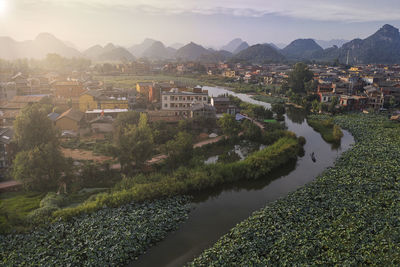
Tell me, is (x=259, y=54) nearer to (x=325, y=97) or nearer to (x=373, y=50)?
(x=373, y=50)

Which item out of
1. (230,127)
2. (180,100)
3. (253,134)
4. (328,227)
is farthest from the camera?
(180,100)

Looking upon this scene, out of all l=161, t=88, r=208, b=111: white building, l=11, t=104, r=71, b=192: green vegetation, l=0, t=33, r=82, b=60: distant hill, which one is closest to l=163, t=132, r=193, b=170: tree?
l=11, t=104, r=71, b=192: green vegetation

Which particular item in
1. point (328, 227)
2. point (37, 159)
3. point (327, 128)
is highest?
point (37, 159)

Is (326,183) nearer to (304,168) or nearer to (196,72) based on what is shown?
(304,168)

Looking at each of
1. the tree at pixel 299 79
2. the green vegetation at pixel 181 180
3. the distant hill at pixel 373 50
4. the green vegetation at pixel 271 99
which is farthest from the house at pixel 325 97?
the distant hill at pixel 373 50

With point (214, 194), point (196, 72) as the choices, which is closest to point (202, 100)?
point (214, 194)

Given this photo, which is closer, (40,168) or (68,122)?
(40,168)

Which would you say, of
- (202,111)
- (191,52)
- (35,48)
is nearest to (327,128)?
(202,111)

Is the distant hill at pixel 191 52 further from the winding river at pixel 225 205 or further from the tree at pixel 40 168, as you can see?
the tree at pixel 40 168
